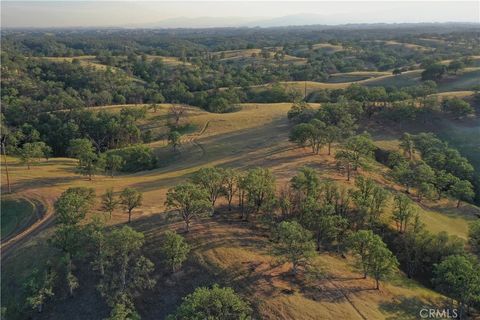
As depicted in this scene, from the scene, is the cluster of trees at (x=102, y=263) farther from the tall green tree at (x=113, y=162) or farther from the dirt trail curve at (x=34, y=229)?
the tall green tree at (x=113, y=162)

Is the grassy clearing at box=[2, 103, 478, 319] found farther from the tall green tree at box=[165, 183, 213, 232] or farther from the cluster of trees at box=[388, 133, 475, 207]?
the cluster of trees at box=[388, 133, 475, 207]

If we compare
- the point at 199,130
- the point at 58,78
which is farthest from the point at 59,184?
the point at 58,78

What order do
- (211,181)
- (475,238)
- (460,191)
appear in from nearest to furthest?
(475,238)
(211,181)
(460,191)

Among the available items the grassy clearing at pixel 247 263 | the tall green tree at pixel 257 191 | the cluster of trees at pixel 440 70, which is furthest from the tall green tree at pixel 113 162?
the cluster of trees at pixel 440 70

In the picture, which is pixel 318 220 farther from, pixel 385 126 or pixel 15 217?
pixel 385 126

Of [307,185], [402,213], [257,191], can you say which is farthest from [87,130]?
[402,213]

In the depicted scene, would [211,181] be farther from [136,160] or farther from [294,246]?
[136,160]
